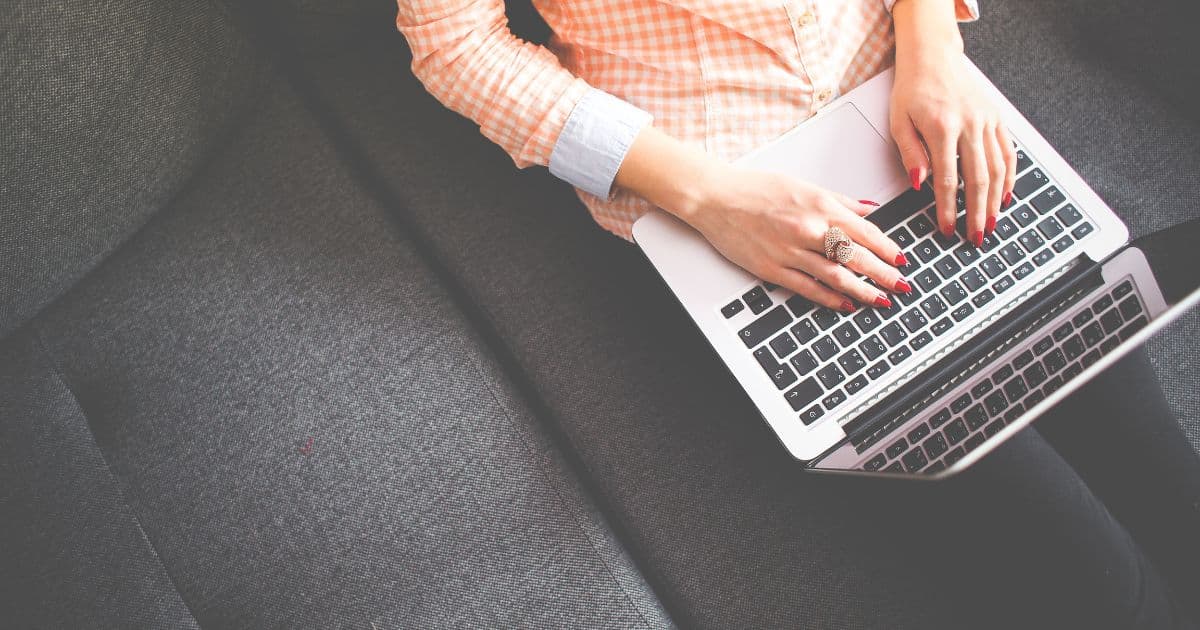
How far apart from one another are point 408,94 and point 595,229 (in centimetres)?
36

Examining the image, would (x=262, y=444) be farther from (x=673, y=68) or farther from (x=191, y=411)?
(x=673, y=68)

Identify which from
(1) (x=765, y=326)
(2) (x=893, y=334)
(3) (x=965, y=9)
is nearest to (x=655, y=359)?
(1) (x=765, y=326)

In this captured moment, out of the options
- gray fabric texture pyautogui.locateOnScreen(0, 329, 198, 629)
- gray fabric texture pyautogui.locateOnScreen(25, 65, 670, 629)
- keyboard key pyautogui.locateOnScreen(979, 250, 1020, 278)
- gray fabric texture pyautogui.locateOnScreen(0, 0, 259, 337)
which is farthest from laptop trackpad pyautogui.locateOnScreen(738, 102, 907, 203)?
gray fabric texture pyautogui.locateOnScreen(0, 329, 198, 629)

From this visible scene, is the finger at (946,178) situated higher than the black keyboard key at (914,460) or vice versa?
the finger at (946,178)

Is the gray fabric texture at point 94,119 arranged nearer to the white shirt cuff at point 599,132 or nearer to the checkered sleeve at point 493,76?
the checkered sleeve at point 493,76

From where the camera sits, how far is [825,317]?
2.71ft

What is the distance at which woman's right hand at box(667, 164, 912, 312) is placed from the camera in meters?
0.81

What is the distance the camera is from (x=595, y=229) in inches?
41.1

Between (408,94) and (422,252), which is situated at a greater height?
(408,94)

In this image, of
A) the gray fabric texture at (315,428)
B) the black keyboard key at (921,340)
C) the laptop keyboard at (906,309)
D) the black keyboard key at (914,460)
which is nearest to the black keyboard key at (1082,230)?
the laptop keyboard at (906,309)

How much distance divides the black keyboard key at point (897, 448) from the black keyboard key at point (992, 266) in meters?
0.22

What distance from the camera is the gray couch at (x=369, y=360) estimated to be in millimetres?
923

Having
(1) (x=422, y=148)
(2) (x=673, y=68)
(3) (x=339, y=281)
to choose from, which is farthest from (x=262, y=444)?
(2) (x=673, y=68)

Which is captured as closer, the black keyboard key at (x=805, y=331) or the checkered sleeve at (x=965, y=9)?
the black keyboard key at (x=805, y=331)
